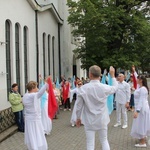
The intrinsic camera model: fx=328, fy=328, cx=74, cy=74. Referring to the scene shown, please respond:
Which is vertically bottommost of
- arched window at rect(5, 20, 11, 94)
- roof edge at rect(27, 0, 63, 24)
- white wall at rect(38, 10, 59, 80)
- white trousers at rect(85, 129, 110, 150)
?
white trousers at rect(85, 129, 110, 150)

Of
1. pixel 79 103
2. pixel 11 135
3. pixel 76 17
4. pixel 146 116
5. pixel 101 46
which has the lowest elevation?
pixel 11 135

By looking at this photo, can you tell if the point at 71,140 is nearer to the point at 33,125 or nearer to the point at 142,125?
the point at 142,125

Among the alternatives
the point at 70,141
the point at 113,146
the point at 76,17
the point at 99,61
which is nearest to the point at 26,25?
the point at 76,17


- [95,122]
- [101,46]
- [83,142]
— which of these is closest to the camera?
[95,122]

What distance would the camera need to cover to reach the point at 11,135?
11.4 m

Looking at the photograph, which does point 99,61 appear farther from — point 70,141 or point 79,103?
point 79,103

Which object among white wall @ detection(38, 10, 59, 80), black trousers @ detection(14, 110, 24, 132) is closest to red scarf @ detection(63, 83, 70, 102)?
white wall @ detection(38, 10, 59, 80)

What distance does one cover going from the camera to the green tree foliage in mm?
22438

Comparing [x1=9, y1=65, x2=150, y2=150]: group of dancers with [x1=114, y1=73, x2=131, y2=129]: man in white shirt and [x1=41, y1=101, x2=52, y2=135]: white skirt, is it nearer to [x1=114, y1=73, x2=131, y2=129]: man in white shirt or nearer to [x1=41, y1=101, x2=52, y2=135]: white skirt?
[x1=41, y1=101, x2=52, y2=135]: white skirt

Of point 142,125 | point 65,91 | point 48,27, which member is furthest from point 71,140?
point 48,27

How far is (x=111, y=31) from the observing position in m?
23.0

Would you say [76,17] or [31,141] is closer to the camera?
[31,141]

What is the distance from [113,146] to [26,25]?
12524 millimetres

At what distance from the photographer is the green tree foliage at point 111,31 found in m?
22.4
